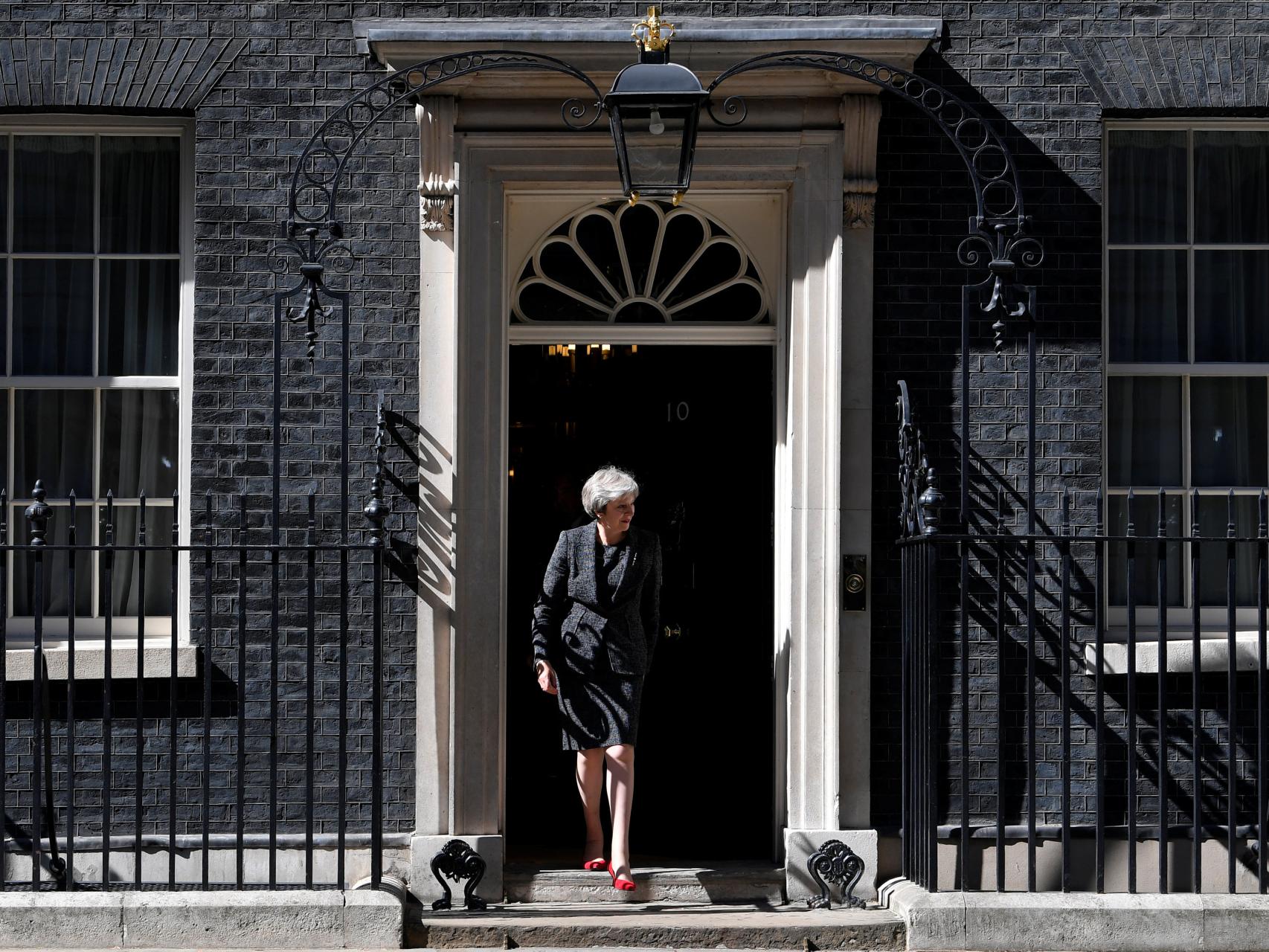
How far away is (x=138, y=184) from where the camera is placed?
298 inches

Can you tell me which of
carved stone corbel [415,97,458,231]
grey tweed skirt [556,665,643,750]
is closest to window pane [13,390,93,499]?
carved stone corbel [415,97,458,231]

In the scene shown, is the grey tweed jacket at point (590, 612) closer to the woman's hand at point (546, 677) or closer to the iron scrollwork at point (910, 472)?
the woman's hand at point (546, 677)

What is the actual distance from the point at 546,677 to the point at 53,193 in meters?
3.30

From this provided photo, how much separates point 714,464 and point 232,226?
9.04ft

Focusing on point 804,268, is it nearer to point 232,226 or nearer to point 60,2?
point 232,226

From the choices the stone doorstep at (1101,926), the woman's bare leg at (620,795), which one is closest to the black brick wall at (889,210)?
the stone doorstep at (1101,926)

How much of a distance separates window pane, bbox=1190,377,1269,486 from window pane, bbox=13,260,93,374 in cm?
528

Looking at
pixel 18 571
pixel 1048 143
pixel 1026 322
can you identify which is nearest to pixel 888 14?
pixel 1048 143

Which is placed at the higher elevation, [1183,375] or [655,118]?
[655,118]

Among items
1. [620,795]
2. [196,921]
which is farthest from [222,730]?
[620,795]

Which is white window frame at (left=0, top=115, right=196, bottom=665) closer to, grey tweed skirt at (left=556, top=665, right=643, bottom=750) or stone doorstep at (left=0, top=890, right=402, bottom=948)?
stone doorstep at (left=0, top=890, right=402, bottom=948)

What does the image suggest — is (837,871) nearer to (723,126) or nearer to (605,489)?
(605,489)

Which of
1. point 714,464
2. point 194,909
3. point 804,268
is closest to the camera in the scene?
point 194,909

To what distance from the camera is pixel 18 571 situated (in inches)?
298
